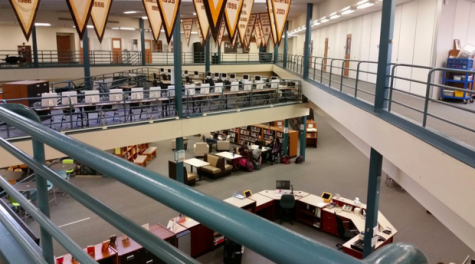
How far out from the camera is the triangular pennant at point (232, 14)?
8.20 m

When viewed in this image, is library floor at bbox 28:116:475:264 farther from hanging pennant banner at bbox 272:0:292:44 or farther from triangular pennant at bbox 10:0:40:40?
hanging pennant banner at bbox 272:0:292:44

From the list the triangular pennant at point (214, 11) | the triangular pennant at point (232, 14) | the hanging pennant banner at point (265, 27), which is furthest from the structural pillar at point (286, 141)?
the triangular pennant at point (214, 11)

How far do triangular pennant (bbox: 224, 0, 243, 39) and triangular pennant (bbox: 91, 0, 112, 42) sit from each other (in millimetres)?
2662

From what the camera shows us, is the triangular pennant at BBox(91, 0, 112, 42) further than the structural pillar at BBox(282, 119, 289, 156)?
No

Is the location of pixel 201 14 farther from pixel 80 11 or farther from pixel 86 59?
pixel 86 59

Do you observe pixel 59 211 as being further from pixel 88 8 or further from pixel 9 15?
pixel 9 15

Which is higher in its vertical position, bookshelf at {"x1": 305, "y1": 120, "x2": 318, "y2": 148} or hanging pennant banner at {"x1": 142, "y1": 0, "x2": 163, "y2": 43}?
hanging pennant banner at {"x1": 142, "y1": 0, "x2": 163, "y2": 43}

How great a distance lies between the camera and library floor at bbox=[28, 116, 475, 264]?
9.95 m

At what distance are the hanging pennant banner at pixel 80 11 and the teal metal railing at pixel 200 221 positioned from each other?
23.4 feet

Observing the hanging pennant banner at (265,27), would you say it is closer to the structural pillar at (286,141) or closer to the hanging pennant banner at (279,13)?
the structural pillar at (286,141)

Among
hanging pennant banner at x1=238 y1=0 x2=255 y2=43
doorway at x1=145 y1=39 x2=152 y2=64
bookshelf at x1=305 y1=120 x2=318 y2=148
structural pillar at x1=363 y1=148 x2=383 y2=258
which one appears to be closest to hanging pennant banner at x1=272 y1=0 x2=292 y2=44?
hanging pennant banner at x1=238 y1=0 x2=255 y2=43

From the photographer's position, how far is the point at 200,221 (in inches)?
24.3

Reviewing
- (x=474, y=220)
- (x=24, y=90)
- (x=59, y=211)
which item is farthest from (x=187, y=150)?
(x=474, y=220)

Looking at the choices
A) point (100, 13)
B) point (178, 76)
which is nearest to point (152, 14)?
point (100, 13)
